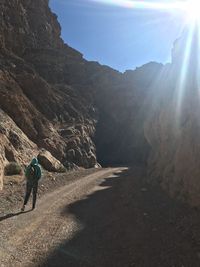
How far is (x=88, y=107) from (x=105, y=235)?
62.4 m

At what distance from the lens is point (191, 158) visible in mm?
14734

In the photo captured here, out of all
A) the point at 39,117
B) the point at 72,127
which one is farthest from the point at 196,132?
the point at 72,127

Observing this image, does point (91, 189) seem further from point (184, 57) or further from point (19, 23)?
point (19, 23)

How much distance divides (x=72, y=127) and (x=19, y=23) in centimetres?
2893

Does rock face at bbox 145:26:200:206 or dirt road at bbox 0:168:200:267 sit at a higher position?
rock face at bbox 145:26:200:206

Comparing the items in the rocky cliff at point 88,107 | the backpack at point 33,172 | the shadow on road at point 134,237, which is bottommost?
the shadow on road at point 134,237

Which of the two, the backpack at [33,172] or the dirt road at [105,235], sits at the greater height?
the backpack at [33,172]

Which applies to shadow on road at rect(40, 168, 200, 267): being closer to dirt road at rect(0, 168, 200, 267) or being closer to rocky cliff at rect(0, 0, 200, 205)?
dirt road at rect(0, 168, 200, 267)

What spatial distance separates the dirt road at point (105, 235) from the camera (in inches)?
379

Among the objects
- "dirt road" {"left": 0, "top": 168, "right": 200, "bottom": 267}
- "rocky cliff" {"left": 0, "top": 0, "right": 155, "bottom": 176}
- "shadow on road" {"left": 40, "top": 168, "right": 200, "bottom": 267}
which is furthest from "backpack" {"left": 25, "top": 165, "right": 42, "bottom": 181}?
"rocky cliff" {"left": 0, "top": 0, "right": 155, "bottom": 176}

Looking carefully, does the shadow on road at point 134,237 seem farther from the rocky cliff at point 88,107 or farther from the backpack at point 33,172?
the backpack at point 33,172

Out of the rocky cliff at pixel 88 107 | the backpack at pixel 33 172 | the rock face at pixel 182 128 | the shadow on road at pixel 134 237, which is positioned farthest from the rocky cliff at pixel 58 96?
the shadow on road at pixel 134 237

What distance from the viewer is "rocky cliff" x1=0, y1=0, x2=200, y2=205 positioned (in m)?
18.0

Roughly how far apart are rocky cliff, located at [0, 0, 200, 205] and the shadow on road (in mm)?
1156
